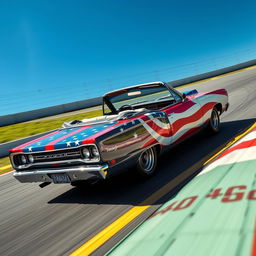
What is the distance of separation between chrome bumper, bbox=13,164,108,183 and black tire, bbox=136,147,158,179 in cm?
71

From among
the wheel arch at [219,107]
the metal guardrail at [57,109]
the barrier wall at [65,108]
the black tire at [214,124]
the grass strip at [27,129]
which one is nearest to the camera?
the black tire at [214,124]

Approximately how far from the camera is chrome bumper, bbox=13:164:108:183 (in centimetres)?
322

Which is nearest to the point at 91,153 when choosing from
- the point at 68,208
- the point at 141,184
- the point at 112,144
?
the point at 112,144

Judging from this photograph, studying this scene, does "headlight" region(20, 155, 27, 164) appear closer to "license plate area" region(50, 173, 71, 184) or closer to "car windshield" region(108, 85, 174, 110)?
"license plate area" region(50, 173, 71, 184)

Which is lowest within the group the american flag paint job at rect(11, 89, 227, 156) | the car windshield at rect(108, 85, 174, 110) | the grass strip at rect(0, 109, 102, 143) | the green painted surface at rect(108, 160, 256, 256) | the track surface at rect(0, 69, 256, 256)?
the track surface at rect(0, 69, 256, 256)

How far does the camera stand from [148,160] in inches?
160

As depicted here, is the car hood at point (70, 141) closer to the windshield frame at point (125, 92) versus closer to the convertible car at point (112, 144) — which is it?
the convertible car at point (112, 144)

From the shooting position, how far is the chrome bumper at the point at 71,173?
10.6 feet

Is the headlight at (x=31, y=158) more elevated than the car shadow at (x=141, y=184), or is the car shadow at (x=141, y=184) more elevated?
the headlight at (x=31, y=158)

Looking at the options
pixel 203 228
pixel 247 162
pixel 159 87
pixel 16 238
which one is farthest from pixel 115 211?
pixel 159 87

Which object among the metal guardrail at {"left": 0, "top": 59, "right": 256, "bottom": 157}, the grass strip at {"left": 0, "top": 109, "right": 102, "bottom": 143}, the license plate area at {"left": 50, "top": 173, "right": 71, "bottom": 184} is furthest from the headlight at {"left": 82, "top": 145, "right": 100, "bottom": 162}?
the grass strip at {"left": 0, "top": 109, "right": 102, "bottom": 143}

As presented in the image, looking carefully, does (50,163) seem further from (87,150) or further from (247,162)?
(247,162)

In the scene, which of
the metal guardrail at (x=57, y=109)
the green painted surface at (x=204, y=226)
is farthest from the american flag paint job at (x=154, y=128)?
the metal guardrail at (x=57, y=109)

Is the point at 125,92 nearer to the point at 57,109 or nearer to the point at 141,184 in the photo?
the point at 141,184
